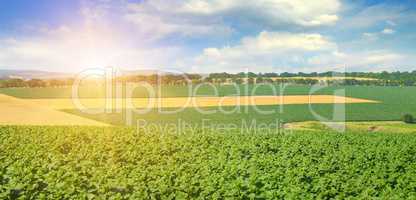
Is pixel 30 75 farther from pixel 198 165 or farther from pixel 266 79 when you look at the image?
pixel 198 165

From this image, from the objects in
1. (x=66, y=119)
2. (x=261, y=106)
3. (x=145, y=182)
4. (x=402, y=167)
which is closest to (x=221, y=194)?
(x=145, y=182)

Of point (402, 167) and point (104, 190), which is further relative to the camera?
point (402, 167)

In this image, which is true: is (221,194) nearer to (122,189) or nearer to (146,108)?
(122,189)

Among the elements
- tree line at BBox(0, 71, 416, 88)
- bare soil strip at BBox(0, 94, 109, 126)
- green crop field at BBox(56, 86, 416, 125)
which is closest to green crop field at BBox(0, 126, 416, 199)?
bare soil strip at BBox(0, 94, 109, 126)

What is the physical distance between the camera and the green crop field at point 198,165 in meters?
9.69

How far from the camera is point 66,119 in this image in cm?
4112

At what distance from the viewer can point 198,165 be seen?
12.9m

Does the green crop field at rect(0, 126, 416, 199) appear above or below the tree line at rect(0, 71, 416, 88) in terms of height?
below

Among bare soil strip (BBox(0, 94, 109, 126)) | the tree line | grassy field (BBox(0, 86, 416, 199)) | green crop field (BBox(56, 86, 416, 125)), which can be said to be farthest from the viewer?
the tree line

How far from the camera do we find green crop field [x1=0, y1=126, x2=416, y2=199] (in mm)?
9688

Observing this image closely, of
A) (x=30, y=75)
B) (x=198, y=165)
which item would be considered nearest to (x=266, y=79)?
(x=30, y=75)

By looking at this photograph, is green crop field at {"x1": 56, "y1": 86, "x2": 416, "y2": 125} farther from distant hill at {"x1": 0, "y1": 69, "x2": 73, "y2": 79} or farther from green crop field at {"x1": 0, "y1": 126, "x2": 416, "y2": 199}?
distant hill at {"x1": 0, "y1": 69, "x2": 73, "y2": 79}

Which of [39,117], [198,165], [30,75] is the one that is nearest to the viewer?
[198,165]

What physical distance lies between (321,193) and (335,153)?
6.79 m
